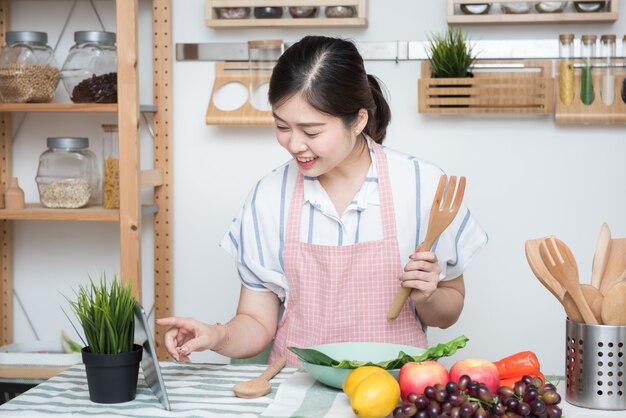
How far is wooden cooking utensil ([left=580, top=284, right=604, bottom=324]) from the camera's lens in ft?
4.31

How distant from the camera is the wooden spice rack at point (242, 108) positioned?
2.68m

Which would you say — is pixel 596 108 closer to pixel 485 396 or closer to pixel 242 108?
pixel 242 108

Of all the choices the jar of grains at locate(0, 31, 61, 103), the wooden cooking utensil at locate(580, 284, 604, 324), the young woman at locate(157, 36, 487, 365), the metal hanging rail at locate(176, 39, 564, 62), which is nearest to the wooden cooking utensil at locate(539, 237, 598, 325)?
the wooden cooking utensil at locate(580, 284, 604, 324)

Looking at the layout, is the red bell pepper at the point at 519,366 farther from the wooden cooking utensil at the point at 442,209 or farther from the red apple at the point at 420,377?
the wooden cooking utensil at the point at 442,209

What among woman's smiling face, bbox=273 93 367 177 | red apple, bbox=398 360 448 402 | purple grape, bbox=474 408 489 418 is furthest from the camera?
woman's smiling face, bbox=273 93 367 177

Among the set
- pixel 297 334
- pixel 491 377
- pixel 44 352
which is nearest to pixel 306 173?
pixel 297 334

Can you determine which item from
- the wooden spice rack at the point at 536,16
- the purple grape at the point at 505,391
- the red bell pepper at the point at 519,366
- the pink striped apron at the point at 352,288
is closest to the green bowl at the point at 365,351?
the red bell pepper at the point at 519,366

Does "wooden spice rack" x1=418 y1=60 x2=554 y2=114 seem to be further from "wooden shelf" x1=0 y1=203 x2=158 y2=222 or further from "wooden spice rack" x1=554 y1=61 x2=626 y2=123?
"wooden shelf" x1=0 y1=203 x2=158 y2=222

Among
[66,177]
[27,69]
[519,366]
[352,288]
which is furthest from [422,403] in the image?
[27,69]

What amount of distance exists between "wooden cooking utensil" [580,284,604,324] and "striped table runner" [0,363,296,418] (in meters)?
0.53

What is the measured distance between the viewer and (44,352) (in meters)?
2.86

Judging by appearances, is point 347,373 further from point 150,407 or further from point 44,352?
point 44,352

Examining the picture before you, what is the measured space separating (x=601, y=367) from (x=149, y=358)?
722 mm

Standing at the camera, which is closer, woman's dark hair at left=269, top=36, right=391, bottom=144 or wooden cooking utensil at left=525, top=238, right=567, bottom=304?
wooden cooking utensil at left=525, top=238, right=567, bottom=304
